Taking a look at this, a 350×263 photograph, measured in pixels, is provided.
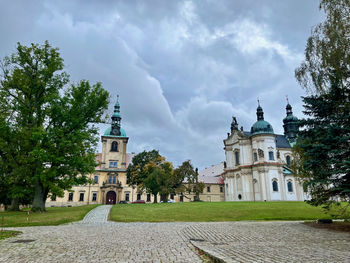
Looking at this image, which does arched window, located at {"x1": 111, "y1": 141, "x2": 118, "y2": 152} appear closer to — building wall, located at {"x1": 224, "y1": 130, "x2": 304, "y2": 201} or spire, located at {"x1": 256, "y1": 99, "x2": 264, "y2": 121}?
building wall, located at {"x1": 224, "y1": 130, "x2": 304, "y2": 201}

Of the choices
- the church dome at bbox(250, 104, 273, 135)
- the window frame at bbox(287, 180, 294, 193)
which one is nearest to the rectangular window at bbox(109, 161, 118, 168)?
the church dome at bbox(250, 104, 273, 135)

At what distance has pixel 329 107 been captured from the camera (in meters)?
14.0

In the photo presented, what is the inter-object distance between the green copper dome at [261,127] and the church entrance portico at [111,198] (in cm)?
3301

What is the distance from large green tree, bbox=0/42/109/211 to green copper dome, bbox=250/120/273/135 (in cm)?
3853

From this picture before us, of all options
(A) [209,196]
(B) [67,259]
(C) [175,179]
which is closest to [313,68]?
(B) [67,259]

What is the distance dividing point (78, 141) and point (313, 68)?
1996cm

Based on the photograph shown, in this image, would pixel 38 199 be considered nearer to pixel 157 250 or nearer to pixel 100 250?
pixel 100 250

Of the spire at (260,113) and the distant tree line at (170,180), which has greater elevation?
the spire at (260,113)

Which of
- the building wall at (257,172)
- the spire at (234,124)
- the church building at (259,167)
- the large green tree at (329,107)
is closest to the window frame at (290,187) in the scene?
the church building at (259,167)

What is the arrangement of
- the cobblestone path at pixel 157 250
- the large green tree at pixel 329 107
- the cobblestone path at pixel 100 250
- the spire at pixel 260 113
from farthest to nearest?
the spire at pixel 260 113
the large green tree at pixel 329 107
the cobblestone path at pixel 100 250
the cobblestone path at pixel 157 250

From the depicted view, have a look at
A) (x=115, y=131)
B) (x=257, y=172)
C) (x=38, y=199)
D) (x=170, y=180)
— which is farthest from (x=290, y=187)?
(x=38, y=199)

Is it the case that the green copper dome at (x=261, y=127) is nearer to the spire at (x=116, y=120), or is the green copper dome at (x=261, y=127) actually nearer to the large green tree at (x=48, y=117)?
the spire at (x=116, y=120)

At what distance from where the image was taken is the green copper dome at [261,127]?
182 feet

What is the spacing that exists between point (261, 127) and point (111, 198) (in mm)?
35721
